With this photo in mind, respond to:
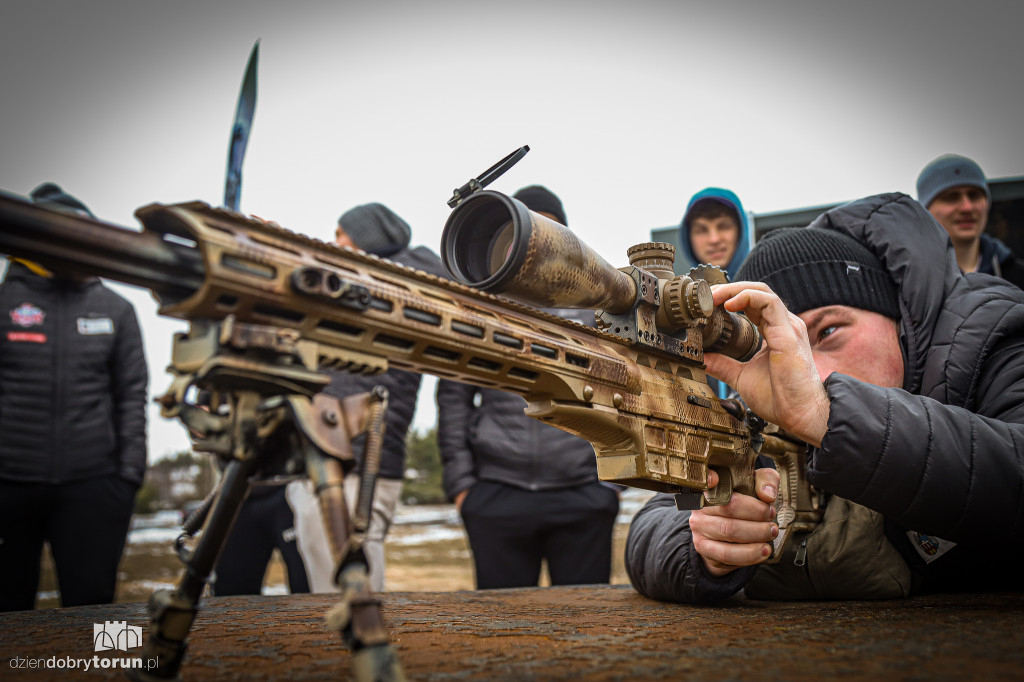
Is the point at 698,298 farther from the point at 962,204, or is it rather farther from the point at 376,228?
the point at 962,204

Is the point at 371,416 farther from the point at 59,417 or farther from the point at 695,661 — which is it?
the point at 59,417

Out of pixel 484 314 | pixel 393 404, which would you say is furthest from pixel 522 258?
pixel 393 404

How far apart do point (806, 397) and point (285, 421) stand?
1684 millimetres

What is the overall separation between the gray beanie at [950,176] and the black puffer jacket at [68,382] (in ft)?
17.9

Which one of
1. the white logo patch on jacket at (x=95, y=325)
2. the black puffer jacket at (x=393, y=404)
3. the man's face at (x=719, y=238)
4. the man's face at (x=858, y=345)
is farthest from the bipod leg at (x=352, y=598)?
the man's face at (x=719, y=238)

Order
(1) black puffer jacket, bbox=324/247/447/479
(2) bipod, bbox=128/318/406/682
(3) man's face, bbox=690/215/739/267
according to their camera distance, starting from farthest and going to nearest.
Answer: (3) man's face, bbox=690/215/739/267
(1) black puffer jacket, bbox=324/247/447/479
(2) bipod, bbox=128/318/406/682

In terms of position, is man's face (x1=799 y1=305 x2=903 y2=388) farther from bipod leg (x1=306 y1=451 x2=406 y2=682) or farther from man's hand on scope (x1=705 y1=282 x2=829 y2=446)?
bipod leg (x1=306 y1=451 x2=406 y2=682)

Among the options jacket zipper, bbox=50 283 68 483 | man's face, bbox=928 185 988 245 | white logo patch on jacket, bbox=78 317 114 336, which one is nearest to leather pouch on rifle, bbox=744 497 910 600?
man's face, bbox=928 185 988 245

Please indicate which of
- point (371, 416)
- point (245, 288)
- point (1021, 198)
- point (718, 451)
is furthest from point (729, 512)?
point (1021, 198)

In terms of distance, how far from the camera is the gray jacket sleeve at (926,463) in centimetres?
202

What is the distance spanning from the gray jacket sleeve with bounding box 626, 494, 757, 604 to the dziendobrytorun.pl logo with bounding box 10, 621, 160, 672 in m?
1.80

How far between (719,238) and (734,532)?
8.88ft

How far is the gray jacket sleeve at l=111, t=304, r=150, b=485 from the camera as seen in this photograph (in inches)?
164

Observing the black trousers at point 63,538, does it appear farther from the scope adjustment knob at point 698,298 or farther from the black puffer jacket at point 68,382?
the scope adjustment knob at point 698,298
